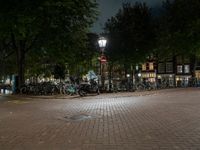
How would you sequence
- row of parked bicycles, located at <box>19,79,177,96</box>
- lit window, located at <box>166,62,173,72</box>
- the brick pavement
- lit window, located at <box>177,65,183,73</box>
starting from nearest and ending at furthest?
the brick pavement < row of parked bicycles, located at <box>19,79,177,96</box> < lit window, located at <box>177,65,183,73</box> < lit window, located at <box>166,62,173,72</box>

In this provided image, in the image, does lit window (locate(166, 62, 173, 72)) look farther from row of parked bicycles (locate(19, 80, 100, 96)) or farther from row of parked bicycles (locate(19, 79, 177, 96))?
row of parked bicycles (locate(19, 80, 100, 96))

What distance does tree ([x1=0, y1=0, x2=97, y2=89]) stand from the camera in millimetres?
26170

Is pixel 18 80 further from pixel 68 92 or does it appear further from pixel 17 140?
pixel 17 140

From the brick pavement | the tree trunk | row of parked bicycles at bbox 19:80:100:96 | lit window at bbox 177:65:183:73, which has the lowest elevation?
the brick pavement

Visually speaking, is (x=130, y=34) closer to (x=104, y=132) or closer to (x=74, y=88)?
(x=74, y=88)

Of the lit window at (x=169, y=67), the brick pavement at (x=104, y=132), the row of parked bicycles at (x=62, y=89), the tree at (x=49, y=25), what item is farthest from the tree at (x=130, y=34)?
the lit window at (x=169, y=67)

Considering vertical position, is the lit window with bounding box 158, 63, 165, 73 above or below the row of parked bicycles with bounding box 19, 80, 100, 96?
above

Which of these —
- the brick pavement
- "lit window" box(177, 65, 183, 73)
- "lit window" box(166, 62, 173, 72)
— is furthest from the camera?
"lit window" box(166, 62, 173, 72)

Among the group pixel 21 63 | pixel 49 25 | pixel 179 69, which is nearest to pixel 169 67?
pixel 179 69

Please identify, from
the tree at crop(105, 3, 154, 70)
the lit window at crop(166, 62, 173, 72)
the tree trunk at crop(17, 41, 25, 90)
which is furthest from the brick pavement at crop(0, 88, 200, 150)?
the lit window at crop(166, 62, 173, 72)

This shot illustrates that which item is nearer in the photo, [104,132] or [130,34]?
[104,132]

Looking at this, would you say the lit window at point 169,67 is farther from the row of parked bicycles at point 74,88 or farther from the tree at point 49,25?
the tree at point 49,25

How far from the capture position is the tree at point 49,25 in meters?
26.2

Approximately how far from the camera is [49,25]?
3478cm
